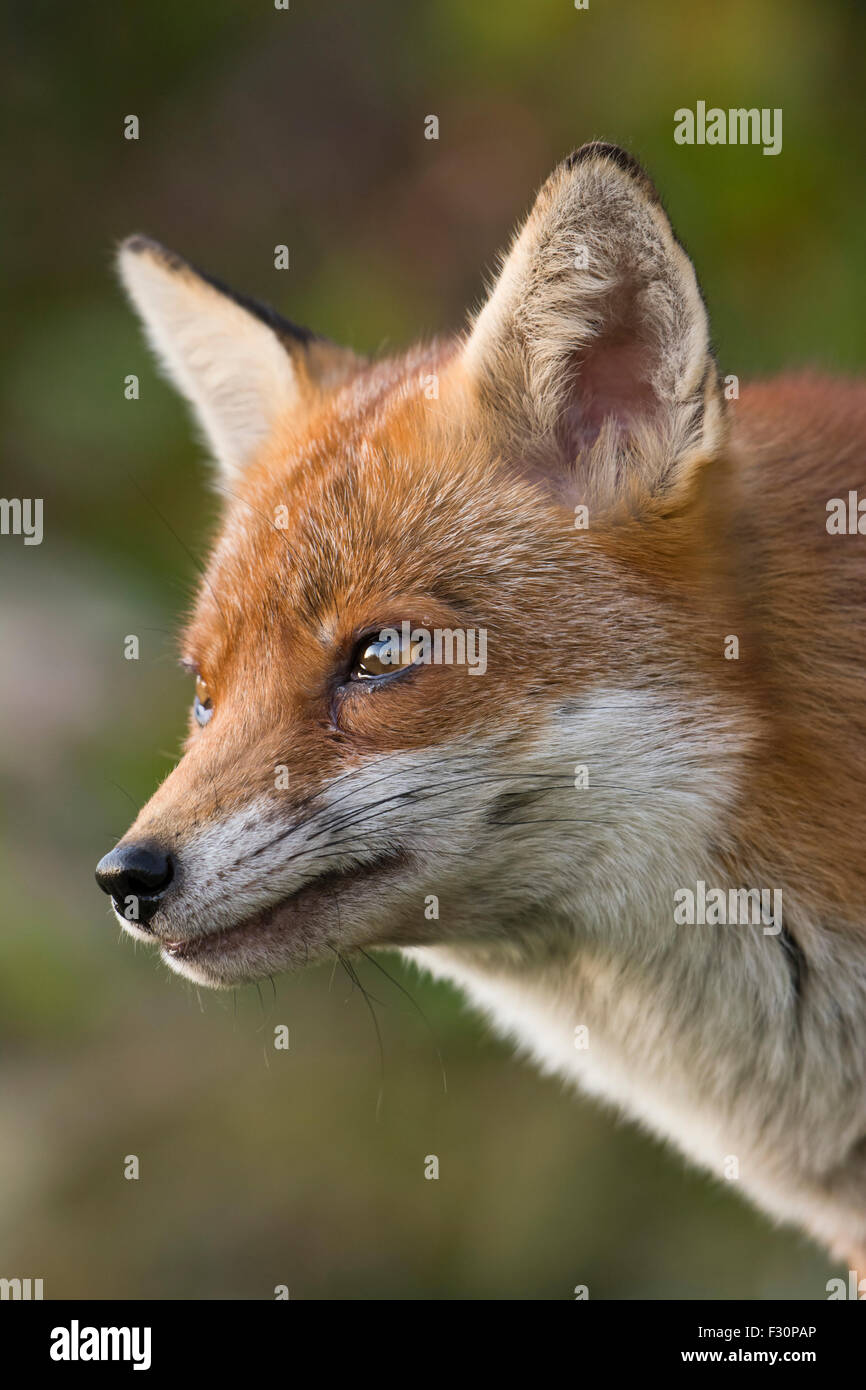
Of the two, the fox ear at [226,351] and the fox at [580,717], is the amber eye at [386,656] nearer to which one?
the fox at [580,717]

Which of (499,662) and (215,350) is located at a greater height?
(215,350)

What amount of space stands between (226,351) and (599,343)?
153 cm

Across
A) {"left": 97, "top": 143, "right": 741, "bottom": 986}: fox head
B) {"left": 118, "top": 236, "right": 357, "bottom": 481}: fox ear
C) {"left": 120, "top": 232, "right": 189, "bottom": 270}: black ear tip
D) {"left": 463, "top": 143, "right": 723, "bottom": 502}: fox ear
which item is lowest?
{"left": 97, "top": 143, "right": 741, "bottom": 986}: fox head

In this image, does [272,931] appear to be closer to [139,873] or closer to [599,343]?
[139,873]

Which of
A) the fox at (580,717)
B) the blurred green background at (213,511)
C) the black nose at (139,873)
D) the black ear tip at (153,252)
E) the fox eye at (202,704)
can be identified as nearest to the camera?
the black nose at (139,873)

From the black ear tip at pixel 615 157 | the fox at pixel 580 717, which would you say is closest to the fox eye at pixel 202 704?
the fox at pixel 580 717

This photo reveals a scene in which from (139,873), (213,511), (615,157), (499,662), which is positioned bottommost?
(139,873)

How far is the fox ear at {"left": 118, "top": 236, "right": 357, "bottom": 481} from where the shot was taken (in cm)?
420

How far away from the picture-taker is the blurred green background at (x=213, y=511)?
664 centimetres

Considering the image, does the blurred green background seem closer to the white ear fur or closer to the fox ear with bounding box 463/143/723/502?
Result: the white ear fur

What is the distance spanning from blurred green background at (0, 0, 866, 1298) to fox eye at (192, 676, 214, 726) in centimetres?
230

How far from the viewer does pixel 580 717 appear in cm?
307

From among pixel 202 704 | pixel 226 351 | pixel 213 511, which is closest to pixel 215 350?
pixel 226 351

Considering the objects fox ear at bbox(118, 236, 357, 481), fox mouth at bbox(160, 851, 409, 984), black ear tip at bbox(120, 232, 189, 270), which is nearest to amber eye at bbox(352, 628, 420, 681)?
fox mouth at bbox(160, 851, 409, 984)
